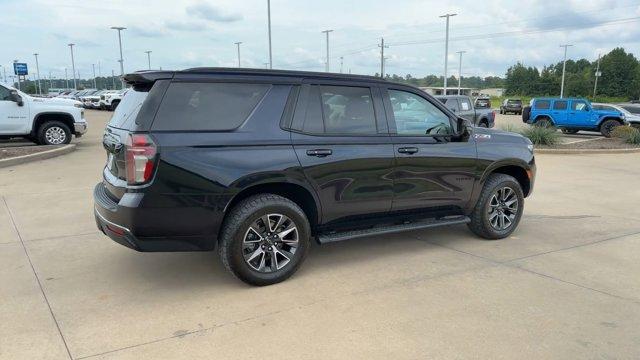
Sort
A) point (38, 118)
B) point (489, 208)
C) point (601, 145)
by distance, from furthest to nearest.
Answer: point (601, 145), point (38, 118), point (489, 208)

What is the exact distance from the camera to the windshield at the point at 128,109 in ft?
13.6

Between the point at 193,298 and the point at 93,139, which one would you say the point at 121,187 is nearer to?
the point at 193,298

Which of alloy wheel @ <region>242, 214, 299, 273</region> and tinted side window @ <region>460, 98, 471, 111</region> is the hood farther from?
tinted side window @ <region>460, 98, 471, 111</region>

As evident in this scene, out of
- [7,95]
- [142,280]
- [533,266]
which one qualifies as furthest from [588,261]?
[7,95]

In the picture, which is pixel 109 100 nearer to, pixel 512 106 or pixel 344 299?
pixel 512 106

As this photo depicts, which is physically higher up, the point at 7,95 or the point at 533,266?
the point at 7,95

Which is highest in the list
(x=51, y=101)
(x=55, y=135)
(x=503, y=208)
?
(x=51, y=101)

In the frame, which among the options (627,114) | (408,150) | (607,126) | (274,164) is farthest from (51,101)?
(627,114)

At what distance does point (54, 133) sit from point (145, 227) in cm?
1141

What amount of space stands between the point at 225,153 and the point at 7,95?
1120cm

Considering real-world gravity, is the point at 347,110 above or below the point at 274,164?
above

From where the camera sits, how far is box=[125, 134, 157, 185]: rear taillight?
12.6 feet

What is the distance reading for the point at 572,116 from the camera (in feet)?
73.9

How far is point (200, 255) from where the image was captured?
5250 millimetres
